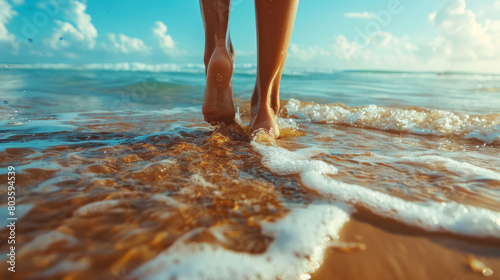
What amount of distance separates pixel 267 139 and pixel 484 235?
1033 mm

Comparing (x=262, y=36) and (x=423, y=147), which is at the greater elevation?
(x=262, y=36)

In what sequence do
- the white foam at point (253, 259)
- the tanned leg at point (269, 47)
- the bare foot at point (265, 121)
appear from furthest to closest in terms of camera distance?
the bare foot at point (265, 121) < the tanned leg at point (269, 47) < the white foam at point (253, 259)

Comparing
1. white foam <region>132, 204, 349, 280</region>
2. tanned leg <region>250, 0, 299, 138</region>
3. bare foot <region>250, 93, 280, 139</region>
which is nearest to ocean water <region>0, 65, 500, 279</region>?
white foam <region>132, 204, 349, 280</region>

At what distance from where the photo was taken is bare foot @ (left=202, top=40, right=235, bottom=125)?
67.3 inches

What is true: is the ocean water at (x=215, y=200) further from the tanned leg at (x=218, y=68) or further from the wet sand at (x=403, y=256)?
the tanned leg at (x=218, y=68)

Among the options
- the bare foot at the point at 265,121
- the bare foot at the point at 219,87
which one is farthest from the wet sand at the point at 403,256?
the bare foot at the point at 219,87

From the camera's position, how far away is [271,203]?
0.85m

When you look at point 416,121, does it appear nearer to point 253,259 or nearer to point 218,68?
point 218,68

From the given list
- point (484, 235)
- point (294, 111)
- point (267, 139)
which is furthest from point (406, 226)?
point (294, 111)

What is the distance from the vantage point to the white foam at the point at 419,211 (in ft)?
2.46

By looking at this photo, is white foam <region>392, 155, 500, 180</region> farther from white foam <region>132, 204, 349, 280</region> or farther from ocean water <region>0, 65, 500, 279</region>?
white foam <region>132, 204, 349, 280</region>

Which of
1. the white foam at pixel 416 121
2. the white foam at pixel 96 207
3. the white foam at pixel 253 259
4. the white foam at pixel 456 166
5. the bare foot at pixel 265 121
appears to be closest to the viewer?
the white foam at pixel 253 259

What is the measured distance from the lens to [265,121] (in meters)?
1.77

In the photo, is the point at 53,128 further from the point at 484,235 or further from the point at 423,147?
the point at 423,147
